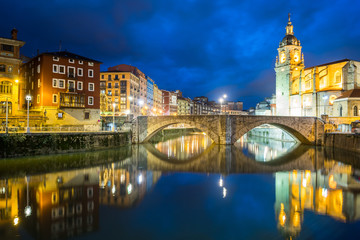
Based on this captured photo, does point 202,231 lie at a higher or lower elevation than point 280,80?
lower

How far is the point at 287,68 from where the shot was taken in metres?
65.7

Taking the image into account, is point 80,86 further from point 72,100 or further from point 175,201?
point 175,201

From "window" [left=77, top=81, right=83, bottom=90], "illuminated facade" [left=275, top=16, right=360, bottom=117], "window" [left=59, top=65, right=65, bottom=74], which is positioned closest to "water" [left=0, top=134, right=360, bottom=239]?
"window" [left=77, top=81, right=83, bottom=90]

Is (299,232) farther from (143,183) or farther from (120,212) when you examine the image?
(143,183)

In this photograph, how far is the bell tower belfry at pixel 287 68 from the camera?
2562 inches

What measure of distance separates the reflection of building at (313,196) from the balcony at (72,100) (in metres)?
32.1

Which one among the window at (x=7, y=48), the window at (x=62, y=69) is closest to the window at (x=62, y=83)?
the window at (x=62, y=69)

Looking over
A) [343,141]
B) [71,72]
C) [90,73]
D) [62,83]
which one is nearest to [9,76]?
[62,83]

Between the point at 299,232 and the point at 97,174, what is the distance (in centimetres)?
1519

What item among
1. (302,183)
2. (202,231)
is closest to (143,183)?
(202,231)

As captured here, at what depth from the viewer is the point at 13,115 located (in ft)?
112

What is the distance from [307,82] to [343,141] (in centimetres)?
2894

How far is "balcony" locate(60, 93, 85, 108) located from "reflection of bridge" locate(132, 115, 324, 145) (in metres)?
9.51

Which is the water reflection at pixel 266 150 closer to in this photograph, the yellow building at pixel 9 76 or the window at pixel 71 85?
the window at pixel 71 85
